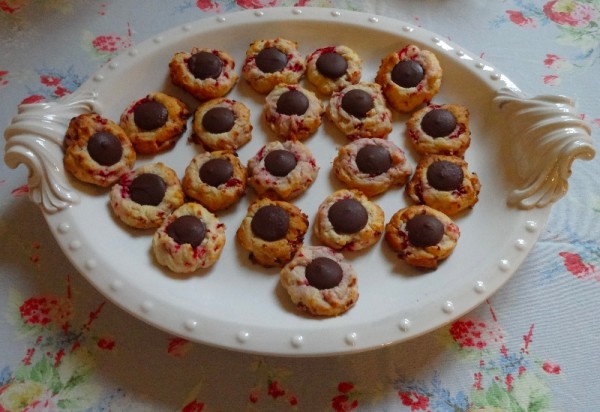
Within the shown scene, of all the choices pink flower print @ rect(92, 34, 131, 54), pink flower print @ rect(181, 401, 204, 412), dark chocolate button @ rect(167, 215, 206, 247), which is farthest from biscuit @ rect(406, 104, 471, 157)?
pink flower print @ rect(92, 34, 131, 54)

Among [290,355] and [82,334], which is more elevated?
[290,355]

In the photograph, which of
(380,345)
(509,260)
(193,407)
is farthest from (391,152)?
(193,407)

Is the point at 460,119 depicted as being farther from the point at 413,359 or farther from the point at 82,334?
the point at 82,334

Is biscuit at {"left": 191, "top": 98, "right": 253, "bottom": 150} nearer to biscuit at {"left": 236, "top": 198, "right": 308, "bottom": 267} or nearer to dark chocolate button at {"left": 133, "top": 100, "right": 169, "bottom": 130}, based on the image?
dark chocolate button at {"left": 133, "top": 100, "right": 169, "bottom": 130}

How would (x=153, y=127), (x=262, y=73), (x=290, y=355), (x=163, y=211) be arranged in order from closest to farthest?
(x=290, y=355)
(x=163, y=211)
(x=153, y=127)
(x=262, y=73)

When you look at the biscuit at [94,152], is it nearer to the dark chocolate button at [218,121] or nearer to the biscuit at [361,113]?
the dark chocolate button at [218,121]

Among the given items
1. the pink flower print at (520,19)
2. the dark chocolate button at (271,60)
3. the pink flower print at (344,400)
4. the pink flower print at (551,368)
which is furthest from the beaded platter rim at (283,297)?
the pink flower print at (520,19)

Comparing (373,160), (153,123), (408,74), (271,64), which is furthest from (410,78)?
(153,123)

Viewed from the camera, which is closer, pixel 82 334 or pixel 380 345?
pixel 380 345
